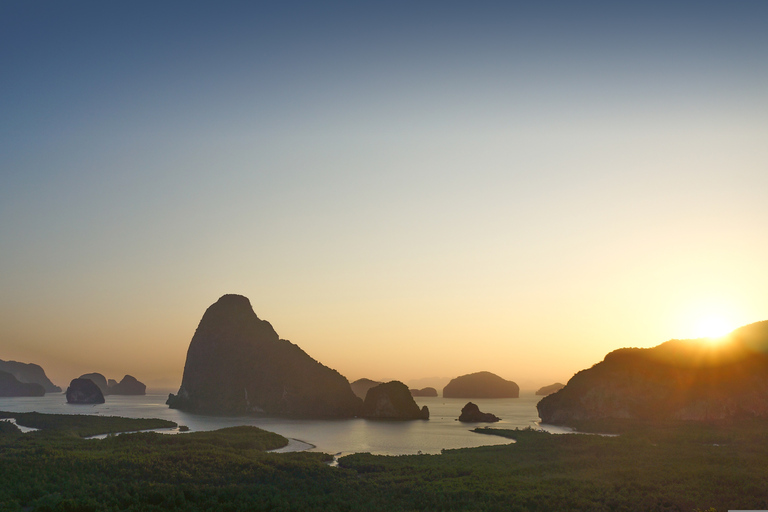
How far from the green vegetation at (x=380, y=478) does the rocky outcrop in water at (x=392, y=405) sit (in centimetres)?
9284

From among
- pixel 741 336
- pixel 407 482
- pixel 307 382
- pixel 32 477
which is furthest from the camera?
pixel 307 382

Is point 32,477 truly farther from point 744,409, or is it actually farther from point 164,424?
point 744,409

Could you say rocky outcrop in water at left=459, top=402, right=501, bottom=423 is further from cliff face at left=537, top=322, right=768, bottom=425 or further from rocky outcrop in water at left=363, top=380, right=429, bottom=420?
cliff face at left=537, top=322, right=768, bottom=425

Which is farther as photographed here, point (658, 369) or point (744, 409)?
point (658, 369)

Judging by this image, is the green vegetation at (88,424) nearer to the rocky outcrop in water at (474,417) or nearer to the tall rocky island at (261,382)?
the tall rocky island at (261,382)

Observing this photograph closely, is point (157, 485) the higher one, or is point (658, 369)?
point (658, 369)

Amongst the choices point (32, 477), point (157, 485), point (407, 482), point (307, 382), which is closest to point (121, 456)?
point (32, 477)

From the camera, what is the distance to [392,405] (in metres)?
159

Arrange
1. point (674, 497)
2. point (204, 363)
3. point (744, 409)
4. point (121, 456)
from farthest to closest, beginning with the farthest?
point (204, 363)
point (744, 409)
point (121, 456)
point (674, 497)

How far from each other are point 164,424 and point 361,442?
4918 centimetres

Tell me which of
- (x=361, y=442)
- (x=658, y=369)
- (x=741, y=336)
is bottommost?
(x=361, y=442)

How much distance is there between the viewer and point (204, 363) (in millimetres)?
196625

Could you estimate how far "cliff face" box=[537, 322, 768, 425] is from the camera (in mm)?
99562

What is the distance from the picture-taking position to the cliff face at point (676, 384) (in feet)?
327
